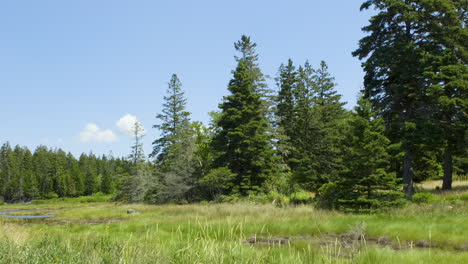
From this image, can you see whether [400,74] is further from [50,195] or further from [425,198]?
[50,195]

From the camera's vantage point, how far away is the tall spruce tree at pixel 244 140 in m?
30.6

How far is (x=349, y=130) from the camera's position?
21703mm

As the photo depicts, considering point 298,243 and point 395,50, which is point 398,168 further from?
point 298,243

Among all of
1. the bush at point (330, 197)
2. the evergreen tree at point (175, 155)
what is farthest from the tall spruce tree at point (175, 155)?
the bush at point (330, 197)

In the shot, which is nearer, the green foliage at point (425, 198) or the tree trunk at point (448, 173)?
the green foliage at point (425, 198)

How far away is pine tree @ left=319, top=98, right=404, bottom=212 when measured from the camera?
18703 mm

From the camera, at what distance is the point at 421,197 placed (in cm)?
1936

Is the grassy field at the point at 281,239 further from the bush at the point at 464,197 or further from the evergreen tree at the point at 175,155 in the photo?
the evergreen tree at the point at 175,155

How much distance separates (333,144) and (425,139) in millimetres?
11970

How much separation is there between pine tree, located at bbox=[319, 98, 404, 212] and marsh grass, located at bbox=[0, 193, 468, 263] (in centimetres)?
169

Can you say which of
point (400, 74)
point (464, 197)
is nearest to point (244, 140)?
point (400, 74)

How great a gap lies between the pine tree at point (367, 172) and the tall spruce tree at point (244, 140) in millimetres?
10993

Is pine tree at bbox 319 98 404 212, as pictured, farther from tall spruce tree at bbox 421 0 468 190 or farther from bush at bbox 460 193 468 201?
tall spruce tree at bbox 421 0 468 190

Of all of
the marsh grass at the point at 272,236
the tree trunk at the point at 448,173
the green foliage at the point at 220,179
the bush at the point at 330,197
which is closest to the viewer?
the marsh grass at the point at 272,236
